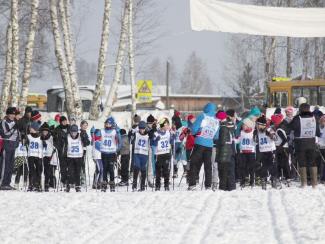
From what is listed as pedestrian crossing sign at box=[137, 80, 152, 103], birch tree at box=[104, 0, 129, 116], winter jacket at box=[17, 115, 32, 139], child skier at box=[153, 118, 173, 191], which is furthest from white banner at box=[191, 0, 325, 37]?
birch tree at box=[104, 0, 129, 116]

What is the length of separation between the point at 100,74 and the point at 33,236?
19.6 metres

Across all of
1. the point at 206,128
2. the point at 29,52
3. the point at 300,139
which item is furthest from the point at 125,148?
the point at 29,52

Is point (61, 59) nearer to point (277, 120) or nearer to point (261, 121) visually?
point (277, 120)

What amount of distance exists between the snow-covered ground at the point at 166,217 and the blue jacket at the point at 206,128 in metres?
2.05

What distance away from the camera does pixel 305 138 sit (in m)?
16.2

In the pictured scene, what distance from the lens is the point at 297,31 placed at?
14.6 meters

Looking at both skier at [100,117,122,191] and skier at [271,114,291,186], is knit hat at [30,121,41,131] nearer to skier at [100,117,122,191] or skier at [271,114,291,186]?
skier at [100,117,122,191]

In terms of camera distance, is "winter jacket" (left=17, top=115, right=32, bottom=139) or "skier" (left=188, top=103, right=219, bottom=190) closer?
"skier" (left=188, top=103, right=219, bottom=190)

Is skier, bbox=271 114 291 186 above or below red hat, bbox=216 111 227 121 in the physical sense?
below

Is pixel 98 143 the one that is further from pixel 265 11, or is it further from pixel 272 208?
pixel 272 208

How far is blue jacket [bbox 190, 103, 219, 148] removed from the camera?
51.5ft

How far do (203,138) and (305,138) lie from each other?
7.26 feet

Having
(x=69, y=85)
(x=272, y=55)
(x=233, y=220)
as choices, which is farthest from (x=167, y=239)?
(x=272, y=55)

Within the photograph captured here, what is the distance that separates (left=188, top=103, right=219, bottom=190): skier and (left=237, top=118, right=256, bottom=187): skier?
5.46 ft
